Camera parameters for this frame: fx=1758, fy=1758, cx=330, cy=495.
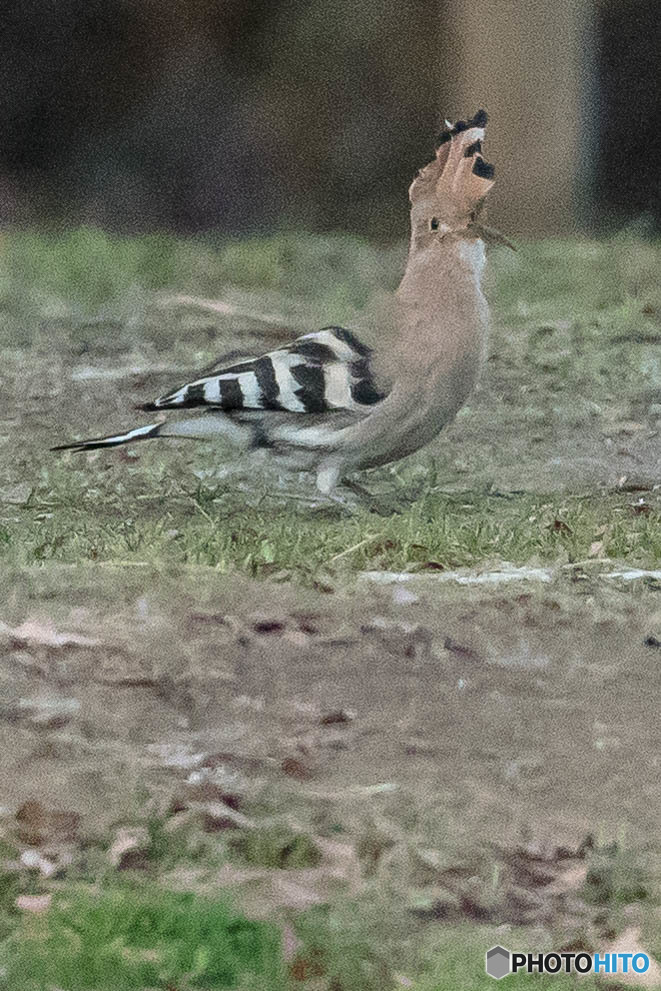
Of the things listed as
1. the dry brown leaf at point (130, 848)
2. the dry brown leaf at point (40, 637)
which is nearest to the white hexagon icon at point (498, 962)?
the dry brown leaf at point (130, 848)

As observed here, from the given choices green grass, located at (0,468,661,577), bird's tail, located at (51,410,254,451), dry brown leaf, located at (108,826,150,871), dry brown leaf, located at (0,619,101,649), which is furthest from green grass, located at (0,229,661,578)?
dry brown leaf, located at (108,826,150,871)

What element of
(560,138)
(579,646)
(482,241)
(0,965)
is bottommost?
(0,965)

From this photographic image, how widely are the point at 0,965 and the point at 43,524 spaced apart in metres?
2.20

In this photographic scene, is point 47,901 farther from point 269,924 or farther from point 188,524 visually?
point 188,524

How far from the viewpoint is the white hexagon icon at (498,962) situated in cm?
233

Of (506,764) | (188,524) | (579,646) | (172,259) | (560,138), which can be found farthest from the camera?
(560,138)

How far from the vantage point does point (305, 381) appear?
158 inches

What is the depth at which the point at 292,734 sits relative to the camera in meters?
3.03

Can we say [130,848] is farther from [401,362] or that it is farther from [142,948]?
[401,362]

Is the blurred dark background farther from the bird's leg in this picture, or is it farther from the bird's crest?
the bird's crest

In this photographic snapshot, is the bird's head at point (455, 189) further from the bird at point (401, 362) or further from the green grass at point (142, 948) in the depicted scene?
the green grass at point (142, 948)

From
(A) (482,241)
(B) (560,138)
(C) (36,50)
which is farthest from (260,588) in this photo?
(C) (36,50)

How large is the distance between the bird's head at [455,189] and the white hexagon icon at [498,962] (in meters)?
1.87

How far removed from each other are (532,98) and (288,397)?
410 centimetres
